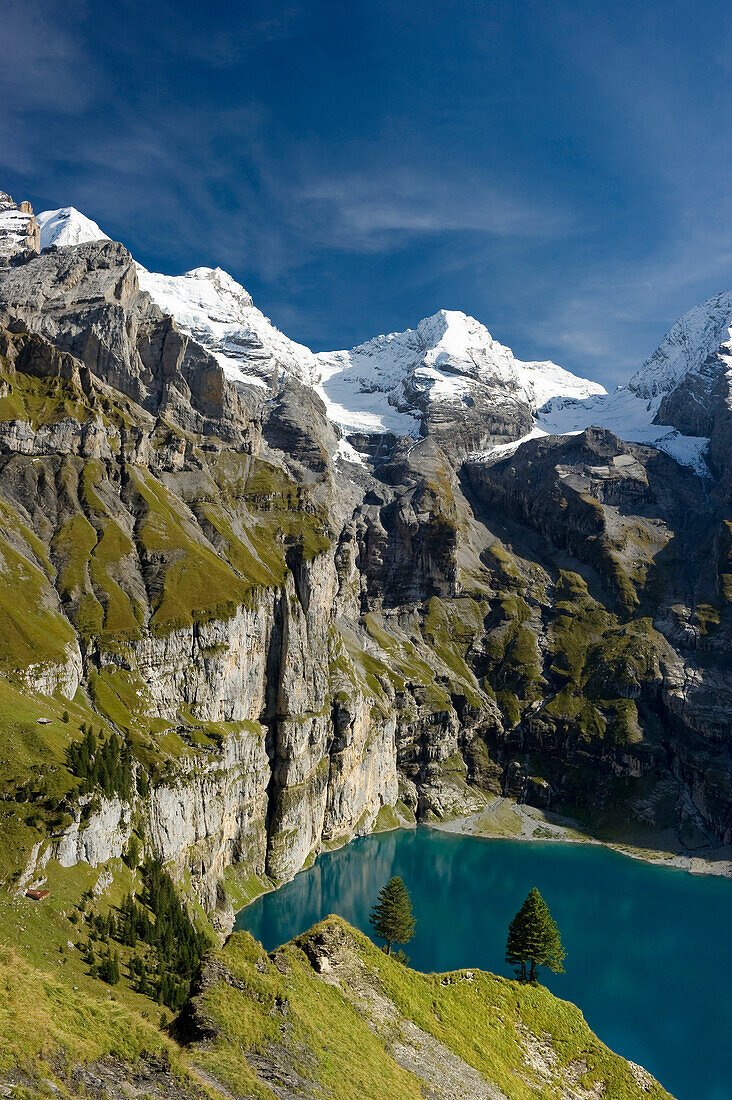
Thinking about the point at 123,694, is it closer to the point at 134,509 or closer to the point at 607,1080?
the point at 134,509

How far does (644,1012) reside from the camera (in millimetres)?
99000

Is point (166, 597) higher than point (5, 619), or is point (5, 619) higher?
Answer: point (166, 597)

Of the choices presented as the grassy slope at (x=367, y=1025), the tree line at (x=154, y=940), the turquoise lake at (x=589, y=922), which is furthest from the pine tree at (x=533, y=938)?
the turquoise lake at (x=589, y=922)

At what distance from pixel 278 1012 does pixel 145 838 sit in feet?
258

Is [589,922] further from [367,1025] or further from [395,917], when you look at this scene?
[367,1025]

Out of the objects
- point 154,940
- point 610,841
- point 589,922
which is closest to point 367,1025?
point 154,940

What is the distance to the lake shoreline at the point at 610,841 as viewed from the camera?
176 metres

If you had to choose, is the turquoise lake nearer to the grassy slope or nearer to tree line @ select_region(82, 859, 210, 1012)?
tree line @ select_region(82, 859, 210, 1012)

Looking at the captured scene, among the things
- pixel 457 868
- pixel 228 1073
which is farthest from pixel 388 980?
pixel 457 868

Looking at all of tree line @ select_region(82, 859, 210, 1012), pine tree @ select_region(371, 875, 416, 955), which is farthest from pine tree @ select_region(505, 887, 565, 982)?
tree line @ select_region(82, 859, 210, 1012)

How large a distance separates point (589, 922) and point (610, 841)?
217 ft

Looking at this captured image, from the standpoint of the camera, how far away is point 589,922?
132m

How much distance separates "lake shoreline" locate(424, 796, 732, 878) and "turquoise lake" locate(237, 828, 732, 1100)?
5.46 m

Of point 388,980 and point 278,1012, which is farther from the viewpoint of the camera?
point 388,980
